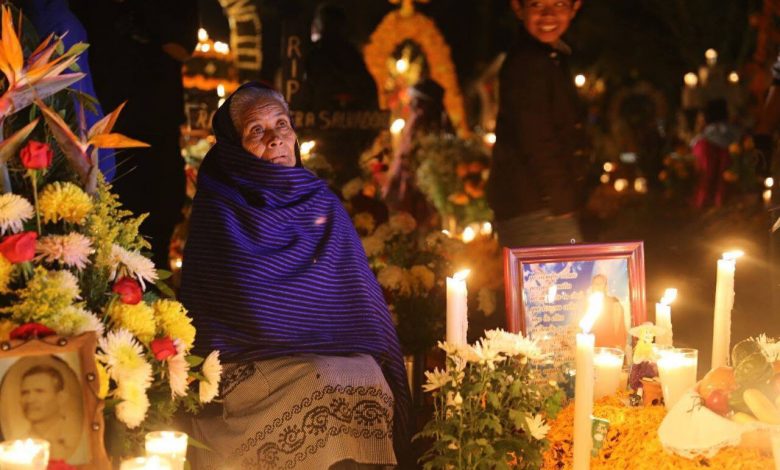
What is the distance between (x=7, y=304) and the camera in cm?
301

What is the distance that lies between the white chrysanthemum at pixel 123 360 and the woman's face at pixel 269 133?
139cm

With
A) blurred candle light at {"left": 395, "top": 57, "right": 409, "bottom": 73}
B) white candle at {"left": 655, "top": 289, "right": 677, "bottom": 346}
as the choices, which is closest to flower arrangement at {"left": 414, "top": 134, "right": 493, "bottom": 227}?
blurred candle light at {"left": 395, "top": 57, "right": 409, "bottom": 73}

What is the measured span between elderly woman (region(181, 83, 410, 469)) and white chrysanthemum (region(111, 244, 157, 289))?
0.73 meters

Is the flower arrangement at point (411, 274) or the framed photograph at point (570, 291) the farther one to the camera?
the flower arrangement at point (411, 274)

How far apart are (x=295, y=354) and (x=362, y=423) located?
1.19 feet

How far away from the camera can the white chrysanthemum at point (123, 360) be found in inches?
118

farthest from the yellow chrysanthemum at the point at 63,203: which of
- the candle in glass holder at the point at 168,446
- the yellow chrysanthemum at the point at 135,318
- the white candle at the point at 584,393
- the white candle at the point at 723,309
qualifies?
the white candle at the point at 723,309

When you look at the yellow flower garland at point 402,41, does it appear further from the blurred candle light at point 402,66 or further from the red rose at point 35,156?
the red rose at point 35,156

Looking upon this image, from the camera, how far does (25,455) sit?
2623 millimetres

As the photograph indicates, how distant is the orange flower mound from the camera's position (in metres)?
3.42

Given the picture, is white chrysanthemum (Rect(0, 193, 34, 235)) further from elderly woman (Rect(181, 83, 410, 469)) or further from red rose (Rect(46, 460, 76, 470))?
elderly woman (Rect(181, 83, 410, 469))

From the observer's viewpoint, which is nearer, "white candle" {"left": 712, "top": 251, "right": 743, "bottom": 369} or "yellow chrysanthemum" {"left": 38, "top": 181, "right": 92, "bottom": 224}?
"yellow chrysanthemum" {"left": 38, "top": 181, "right": 92, "bottom": 224}

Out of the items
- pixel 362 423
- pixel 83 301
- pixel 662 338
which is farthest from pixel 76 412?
pixel 662 338

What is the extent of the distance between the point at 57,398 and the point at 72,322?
0.63 feet
